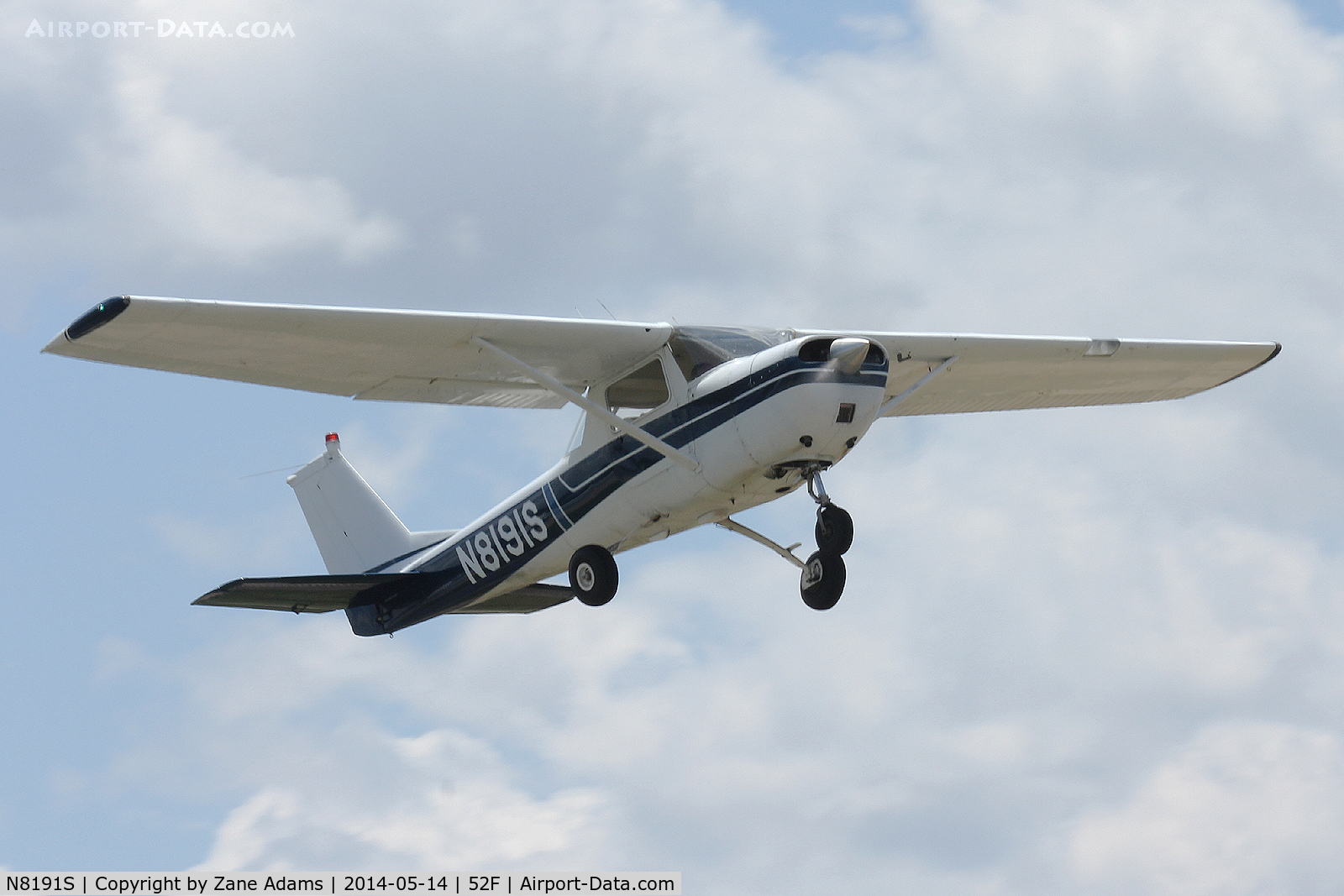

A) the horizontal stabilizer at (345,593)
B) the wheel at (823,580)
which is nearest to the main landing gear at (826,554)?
the wheel at (823,580)

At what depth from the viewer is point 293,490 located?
71.9 feet

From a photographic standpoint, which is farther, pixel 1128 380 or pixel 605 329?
pixel 1128 380

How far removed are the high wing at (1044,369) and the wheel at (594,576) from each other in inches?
127

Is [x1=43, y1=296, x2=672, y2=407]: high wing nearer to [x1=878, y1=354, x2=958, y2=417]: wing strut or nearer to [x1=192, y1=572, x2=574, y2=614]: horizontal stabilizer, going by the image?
[x1=192, y1=572, x2=574, y2=614]: horizontal stabilizer

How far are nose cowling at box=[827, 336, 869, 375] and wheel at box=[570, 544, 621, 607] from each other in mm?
3279

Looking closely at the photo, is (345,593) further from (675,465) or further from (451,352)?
(675,465)

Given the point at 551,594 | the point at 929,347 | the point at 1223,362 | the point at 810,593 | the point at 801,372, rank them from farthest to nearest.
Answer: the point at 1223,362, the point at 551,594, the point at 929,347, the point at 810,593, the point at 801,372

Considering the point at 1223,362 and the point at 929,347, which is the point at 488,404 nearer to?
the point at 929,347

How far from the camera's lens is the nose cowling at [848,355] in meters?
14.8

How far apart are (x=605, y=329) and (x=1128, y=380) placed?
7.42 meters

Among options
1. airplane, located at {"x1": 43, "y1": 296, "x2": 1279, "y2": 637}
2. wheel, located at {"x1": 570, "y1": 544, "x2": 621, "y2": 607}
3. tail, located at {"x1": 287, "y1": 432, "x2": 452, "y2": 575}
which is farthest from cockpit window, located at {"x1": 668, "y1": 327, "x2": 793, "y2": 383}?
tail, located at {"x1": 287, "y1": 432, "x2": 452, "y2": 575}

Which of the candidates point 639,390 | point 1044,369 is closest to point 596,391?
point 639,390

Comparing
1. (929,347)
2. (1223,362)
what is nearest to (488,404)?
(929,347)

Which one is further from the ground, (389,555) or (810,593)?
(389,555)
